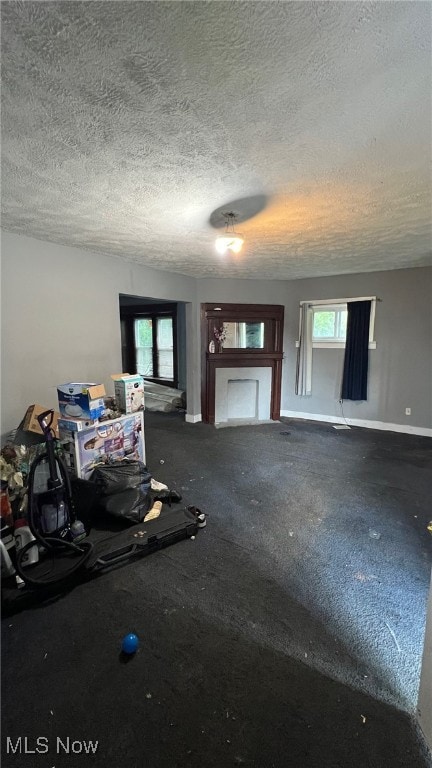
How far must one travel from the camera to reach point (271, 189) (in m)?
1.92

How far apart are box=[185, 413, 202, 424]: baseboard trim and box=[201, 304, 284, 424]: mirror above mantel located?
10 centimetres

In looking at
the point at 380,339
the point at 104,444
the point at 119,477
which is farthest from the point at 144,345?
the point at 119,477

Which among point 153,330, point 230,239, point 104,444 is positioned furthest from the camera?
point 153,330

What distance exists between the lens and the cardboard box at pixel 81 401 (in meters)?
2.59

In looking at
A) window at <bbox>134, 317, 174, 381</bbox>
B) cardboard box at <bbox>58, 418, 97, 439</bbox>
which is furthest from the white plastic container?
window at <bbox>134, 317, 174, 381</bbox>

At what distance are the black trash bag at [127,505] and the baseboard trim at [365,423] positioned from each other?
3.72 metres

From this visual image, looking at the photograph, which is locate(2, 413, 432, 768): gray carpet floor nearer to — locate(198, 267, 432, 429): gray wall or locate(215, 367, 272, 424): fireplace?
locate(198, 267, 432, 429): gray wall

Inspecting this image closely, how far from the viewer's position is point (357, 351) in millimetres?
4859

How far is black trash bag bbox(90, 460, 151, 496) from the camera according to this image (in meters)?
2.47

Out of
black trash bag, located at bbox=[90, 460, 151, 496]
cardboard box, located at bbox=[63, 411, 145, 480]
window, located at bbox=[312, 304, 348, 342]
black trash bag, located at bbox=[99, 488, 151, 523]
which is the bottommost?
black trash bag, located at bbox=[99, 488, 151, 523]

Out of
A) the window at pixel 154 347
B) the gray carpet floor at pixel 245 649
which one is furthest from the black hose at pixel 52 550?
the window at pixel 154 347

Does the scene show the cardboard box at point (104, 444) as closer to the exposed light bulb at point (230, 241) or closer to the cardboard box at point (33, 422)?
the cardboard box at point (33, 422)

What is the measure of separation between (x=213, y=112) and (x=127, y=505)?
2.41 m

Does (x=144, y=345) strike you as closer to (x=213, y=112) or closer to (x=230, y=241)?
(x=230, y=241)
